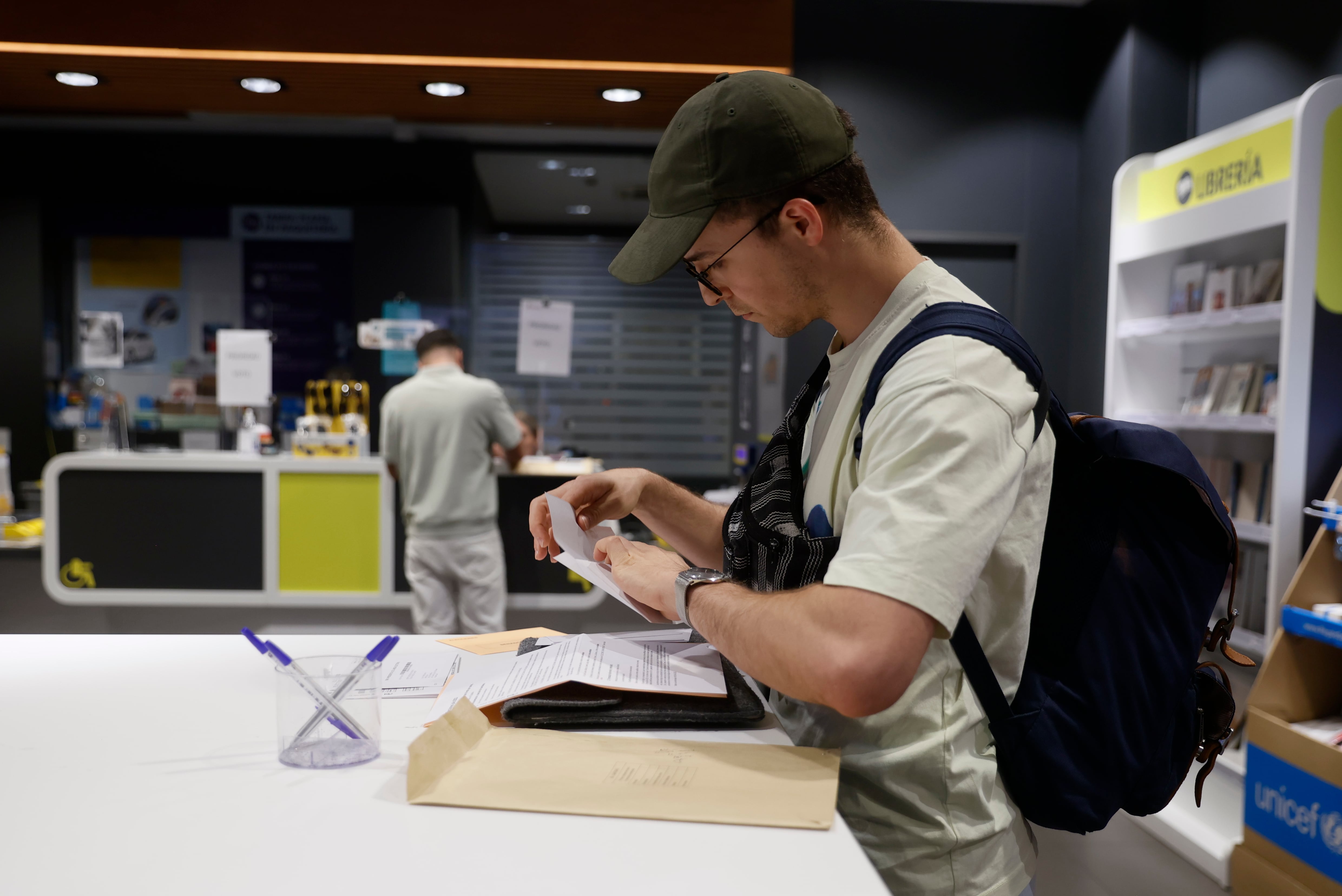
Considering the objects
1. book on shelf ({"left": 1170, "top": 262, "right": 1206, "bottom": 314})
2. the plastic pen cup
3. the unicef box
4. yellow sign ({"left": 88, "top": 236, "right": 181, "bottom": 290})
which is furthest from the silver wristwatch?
yellow sign ({"left": 88, "top": 236, "right": 181, "bottom": 290})

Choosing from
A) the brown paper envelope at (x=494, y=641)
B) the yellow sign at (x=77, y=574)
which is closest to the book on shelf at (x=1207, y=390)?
the brown paper envelope at (x=494, y=641)

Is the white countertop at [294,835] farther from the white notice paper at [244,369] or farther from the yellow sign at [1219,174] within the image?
the white notice paper at [244,369]

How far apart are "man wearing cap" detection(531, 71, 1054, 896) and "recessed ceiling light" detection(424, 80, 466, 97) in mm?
3391

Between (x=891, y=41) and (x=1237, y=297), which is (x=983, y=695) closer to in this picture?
(x=1237, y=297)

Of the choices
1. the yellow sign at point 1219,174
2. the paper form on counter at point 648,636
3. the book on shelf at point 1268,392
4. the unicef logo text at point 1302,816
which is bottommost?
the unicef logo text at point 1302,816

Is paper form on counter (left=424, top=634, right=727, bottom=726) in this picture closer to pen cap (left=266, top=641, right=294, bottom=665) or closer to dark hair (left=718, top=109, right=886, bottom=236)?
pen cap (left=266, top=641, right=294, bottom=665)

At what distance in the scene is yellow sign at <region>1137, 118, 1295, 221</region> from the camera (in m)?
2.66

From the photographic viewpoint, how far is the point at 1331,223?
2508mm

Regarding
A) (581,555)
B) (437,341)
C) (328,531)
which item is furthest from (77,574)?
(581,555)

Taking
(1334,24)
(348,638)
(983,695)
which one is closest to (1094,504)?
(983,695)

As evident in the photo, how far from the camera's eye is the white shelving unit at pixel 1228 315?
252 cm

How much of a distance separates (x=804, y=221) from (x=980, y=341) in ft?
0.82

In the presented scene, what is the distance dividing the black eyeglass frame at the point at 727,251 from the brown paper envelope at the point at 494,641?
628 millimetres

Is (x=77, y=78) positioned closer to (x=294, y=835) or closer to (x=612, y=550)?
(x=612, y=550)
